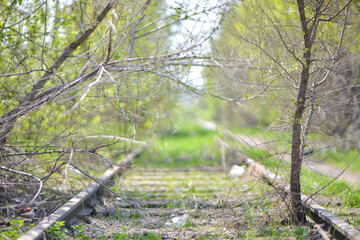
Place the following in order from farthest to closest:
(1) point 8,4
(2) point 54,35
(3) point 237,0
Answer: (2) point 54,35
(1) point 8,4
(3) point 237,0

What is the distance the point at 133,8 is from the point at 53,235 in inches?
124

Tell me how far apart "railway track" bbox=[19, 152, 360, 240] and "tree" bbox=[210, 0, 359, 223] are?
0.42 metres

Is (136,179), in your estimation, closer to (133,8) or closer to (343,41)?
(133,8)

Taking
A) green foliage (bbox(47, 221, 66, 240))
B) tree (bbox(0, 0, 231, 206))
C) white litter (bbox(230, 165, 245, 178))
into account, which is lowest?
white litter (bbox(230, 165, 245, 178))

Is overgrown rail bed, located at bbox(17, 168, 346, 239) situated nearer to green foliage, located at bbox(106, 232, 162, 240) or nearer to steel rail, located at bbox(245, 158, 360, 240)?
green foliage, located at bbox(106, 232, 162, 240)

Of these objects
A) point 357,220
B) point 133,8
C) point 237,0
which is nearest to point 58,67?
point 133,8

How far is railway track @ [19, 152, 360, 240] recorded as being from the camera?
4.33 m

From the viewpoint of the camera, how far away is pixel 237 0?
5.78 metres

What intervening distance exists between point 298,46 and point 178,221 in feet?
8.83

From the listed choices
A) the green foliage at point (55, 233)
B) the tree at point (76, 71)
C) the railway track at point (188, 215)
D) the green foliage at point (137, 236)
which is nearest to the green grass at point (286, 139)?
the railway track at point (188, 215)

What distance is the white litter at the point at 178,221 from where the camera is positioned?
4.93 meters

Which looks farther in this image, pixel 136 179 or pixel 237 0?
pixel 136 179

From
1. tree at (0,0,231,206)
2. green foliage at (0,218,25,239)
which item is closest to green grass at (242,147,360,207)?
tree at (0,0,231,206)

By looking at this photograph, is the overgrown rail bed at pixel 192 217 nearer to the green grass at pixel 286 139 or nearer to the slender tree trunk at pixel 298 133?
the slender tree trunk at pixel 298 133
